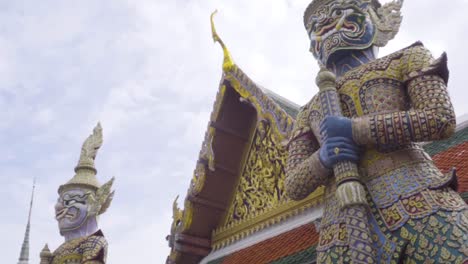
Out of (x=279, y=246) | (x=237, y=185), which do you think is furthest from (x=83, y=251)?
(x=279, y=246)

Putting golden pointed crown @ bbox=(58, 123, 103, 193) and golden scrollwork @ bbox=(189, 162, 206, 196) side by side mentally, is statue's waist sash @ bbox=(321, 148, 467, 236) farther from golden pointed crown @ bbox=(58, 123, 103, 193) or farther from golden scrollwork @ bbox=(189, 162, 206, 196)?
golden pointed crown @ bbox=(58, 123, 103, 193)

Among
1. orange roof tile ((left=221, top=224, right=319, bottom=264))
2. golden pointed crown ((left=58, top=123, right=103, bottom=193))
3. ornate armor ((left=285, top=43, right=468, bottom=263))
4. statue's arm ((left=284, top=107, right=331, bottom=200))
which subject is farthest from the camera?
golden pointed crown ((left=58, top=123, right=103, bottom=193))

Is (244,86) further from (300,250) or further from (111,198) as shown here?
(111,198)

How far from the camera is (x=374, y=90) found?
2.86 metres

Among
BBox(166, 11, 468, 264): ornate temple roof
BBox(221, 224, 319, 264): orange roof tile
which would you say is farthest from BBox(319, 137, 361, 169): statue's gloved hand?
BBox(166, 11, 468, 264): ornate temple roof

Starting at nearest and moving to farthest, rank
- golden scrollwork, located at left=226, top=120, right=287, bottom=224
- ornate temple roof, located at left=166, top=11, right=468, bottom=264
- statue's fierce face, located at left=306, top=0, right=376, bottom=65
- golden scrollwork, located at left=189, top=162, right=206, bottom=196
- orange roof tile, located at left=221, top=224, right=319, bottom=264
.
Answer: statue's fierce face, located at left=306, top=0, right=376, bottom=65 < orange roof tile, located at left=221, top=224, right=319, bottom=264 < ornate temple roof, located at left=166, top=11, right=468, bottom=264 < golden scrollwork, located at left=226, top=120, right=287, bottom=224 < golden scrollwork, located at left=189, top=162, right=206, bottom=196

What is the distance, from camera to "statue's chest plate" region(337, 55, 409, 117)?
2799 mm

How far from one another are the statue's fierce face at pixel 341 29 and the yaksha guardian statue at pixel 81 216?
129 inches

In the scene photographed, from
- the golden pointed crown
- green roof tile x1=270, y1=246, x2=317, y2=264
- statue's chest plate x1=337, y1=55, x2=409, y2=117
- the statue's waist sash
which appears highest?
the golden pointed crown

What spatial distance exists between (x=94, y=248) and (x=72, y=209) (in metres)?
0.67

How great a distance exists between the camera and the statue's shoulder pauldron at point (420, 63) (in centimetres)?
271

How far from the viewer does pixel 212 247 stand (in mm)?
5305

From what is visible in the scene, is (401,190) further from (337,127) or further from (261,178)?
(261,178)

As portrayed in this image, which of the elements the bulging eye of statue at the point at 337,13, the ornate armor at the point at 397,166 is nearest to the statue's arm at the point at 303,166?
the ornate armor at the point at 397,166
